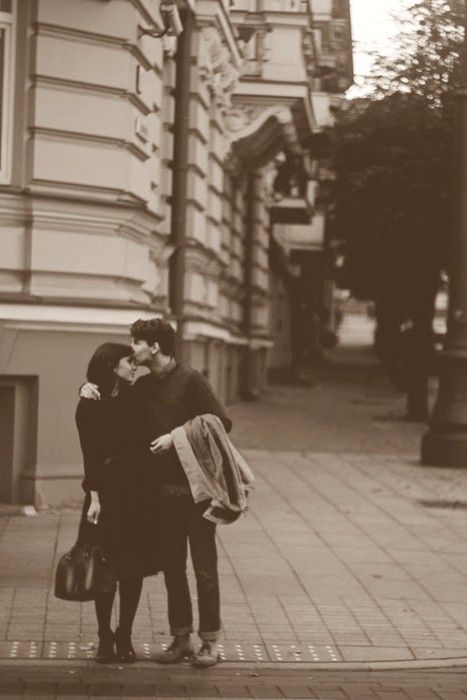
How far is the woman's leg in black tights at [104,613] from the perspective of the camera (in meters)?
8.62

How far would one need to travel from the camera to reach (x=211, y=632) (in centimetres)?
872

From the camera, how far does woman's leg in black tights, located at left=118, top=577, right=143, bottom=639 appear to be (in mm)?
8680

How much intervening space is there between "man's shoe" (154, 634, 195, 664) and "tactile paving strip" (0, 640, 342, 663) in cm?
14

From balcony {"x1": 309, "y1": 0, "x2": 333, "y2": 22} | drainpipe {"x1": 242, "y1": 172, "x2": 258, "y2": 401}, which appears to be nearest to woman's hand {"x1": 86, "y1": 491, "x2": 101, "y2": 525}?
drainpipe {"x1": 242, "y1": 172, "x2": 258, "y2": 401}

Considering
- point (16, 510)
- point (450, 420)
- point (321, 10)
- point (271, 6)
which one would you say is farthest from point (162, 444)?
point (321, 10)

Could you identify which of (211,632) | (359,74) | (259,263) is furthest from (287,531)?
(259,263)

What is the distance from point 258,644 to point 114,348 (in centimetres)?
183

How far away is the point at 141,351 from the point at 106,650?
57.3 inches

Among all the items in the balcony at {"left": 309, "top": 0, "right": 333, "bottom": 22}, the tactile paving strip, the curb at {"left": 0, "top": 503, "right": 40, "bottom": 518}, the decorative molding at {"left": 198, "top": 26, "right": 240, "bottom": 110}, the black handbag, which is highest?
the balcony at {"left": 309, "top": 0, "right": 333, "bottom": 22}

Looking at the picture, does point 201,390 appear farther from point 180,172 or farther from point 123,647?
point 180,172

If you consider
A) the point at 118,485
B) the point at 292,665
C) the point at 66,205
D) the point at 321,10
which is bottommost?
the point at 292,665

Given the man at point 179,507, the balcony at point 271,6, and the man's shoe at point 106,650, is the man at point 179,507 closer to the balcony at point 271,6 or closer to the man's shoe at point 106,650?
the man's shoe at point 106,650

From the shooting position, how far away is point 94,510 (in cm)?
855

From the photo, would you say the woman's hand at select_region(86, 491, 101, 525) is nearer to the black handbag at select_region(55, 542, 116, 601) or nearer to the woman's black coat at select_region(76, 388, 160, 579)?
the woman's black coat at select_region(76, 388, 160, 579)
